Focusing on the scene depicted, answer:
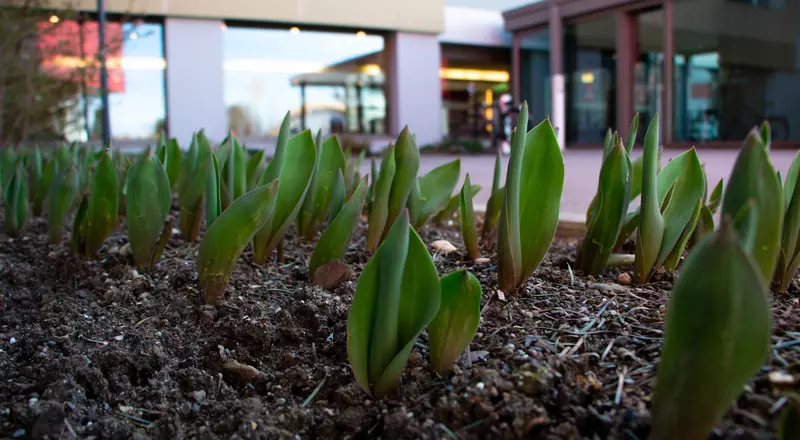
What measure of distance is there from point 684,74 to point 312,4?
31.4ft

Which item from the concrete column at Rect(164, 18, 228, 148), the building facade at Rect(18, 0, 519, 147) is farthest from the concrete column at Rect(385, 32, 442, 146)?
the concrete column at Rect(164, 18, 228, 148)

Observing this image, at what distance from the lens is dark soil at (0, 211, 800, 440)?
0.92m

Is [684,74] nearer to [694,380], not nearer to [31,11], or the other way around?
[31,11]

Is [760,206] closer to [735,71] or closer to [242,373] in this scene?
[242,373]

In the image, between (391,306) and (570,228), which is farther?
(570,228)

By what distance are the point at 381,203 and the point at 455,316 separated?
82cm

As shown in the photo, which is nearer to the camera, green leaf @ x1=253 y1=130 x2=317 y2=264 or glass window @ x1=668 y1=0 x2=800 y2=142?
green leaf @ x1=253 y1=130 x2=317 y2=264

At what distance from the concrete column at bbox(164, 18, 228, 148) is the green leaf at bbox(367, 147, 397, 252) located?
15643mm

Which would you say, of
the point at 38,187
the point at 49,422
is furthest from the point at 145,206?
the point at 38,187

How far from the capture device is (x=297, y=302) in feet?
4.70

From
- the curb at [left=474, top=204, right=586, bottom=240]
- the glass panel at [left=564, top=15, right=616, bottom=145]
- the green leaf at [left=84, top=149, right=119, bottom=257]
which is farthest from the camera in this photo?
the glass panel at [left=564, top=15, right=616, bottom=145]

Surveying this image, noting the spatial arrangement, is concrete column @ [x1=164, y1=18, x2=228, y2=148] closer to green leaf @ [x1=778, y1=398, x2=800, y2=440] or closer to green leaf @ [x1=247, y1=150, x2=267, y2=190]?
green leaf @ [x1=247, y1=150, x2=267, y2=190]

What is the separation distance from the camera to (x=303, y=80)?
739 inches

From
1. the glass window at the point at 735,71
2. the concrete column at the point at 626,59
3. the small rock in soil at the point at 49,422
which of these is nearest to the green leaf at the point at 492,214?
the small rock in soil at the point at 49,422
